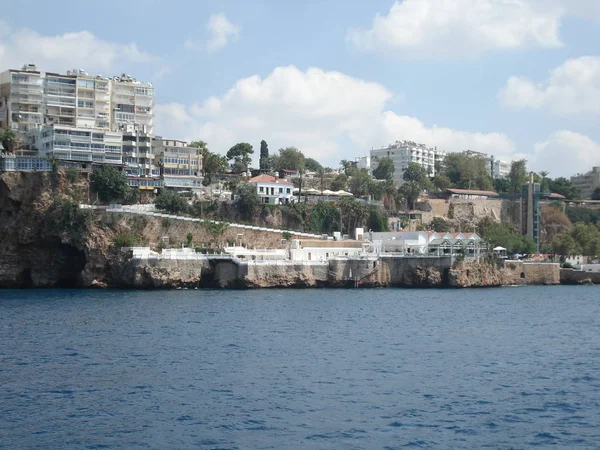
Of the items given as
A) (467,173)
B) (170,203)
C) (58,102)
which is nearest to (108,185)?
(170,203)

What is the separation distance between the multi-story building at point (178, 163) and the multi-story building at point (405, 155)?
6851cm

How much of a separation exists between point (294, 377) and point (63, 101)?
70.9m

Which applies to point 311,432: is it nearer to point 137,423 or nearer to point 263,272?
point 137,423

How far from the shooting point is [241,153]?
123 m

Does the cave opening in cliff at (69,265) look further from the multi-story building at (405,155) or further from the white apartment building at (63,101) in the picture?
the multi-story building at (405,155)

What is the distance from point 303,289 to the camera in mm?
72688

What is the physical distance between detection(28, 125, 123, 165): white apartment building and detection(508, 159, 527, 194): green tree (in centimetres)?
7263

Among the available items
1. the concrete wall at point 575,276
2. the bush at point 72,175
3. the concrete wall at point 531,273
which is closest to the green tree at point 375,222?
the concrete wall at point 531,273

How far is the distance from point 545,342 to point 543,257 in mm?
57645

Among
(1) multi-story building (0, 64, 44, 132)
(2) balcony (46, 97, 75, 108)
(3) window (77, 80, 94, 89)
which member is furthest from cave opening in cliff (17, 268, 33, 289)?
(3) window (77, 80, 94, 89)

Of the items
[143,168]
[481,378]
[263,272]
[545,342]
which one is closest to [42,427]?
[481,378]

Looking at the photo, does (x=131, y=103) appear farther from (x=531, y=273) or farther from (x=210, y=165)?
(x=531, y=273)

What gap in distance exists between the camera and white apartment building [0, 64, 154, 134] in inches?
3627

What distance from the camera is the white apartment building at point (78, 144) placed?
8350 cm
